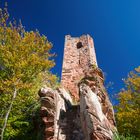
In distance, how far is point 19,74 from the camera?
469 inches

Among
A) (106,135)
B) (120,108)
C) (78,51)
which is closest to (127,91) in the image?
(120,108)

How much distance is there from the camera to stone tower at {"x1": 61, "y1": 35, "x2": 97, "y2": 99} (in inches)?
696

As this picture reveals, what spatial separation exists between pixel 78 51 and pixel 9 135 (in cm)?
1235

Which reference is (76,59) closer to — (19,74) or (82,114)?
(19,74)

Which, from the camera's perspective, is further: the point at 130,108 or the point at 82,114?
the point at 130,108

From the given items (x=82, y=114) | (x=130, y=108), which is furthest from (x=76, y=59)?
(x=82, y=114)

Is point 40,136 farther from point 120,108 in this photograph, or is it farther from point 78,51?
point 78,51

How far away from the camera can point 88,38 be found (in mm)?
22406

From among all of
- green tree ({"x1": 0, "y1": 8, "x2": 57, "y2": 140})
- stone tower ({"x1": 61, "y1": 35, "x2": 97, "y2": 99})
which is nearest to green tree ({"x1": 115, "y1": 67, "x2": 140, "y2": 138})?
stone tower ({"x1": 61, "y1": 35, "x2": 97, "y2": 99})

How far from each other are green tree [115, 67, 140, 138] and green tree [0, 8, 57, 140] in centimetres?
629

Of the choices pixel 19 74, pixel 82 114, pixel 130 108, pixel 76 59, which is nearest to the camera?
pixel 82 114

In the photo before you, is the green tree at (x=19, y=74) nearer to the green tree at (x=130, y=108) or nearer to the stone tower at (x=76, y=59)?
the stone tower at (x=76, y=59)

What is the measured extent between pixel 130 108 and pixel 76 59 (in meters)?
7.38

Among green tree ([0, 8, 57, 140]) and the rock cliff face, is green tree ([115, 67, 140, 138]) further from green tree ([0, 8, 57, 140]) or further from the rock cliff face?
green tree ([0, 8, 57, 140])
